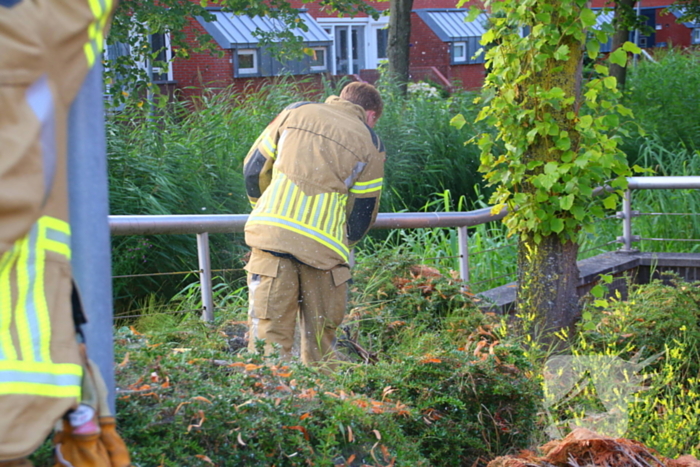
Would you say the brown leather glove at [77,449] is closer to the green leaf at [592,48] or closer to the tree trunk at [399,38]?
the green leaf at [592,48]

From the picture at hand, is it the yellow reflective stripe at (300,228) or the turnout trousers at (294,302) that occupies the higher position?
the yellow reflective stripe at (300,228)

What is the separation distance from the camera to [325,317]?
403cm

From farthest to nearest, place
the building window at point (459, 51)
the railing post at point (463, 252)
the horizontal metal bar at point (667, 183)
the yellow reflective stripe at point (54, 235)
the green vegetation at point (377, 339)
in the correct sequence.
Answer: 1. the building window at point (459, 51)
2. the horizontal metal bar at point (667, 183)
3. the railing post at point (463, 252)
4. the green vegetation at point (377, 339)
5. the yellow reflective stripe at point (54, 235)

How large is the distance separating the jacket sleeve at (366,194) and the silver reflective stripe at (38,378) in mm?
2723

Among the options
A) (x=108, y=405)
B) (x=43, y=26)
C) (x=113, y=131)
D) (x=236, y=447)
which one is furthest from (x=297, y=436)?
(x=113, y=131)

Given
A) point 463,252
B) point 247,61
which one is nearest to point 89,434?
point 463,252

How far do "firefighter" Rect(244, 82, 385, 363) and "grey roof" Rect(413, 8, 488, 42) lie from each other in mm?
25335

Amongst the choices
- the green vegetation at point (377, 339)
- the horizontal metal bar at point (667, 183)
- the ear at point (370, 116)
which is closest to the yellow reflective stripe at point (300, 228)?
the green vegetation at point (377, 339)

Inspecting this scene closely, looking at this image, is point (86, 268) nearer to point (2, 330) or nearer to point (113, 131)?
point (2, 330)

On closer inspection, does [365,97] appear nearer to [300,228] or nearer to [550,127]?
[300,228]

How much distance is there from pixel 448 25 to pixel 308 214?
26.8 meters

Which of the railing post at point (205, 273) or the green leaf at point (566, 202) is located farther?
the green leaf at point (566, 202)

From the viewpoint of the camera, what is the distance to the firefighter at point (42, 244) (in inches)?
48.9

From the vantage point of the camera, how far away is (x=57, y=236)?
1.38m
